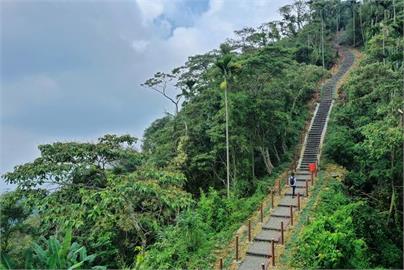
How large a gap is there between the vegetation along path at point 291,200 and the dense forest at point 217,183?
→ 2.85ft

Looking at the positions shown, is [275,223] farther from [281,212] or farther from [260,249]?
[260,249]

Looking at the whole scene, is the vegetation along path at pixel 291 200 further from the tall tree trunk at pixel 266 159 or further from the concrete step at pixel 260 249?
the tall tree trunk at pixel 266 159

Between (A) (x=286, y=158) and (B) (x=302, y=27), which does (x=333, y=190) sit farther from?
→ (B) (x=302, y=27)

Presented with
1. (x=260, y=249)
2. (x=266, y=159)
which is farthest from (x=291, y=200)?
(x=266, y=159)

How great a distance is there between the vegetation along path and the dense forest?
2.85 feet

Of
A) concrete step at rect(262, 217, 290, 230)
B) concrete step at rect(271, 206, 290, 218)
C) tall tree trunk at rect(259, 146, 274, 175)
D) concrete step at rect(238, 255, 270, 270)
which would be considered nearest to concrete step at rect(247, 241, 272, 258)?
concrete step at rect(238, 255, 270, 270)

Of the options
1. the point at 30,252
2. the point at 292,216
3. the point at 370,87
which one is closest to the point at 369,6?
the point at 370,87

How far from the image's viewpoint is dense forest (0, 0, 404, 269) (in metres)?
11.8

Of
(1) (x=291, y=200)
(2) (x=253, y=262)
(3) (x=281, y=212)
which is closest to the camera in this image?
(2) (x=253, y=262)

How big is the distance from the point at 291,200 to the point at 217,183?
724 centimetres

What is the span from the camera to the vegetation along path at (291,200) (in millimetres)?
11516

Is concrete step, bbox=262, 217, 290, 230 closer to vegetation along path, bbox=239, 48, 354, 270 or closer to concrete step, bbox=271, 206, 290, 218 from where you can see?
vegetation along path, bbox=239, 48, 354, 270

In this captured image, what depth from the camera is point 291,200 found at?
1623cm

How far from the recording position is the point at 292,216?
1394 centimetres
